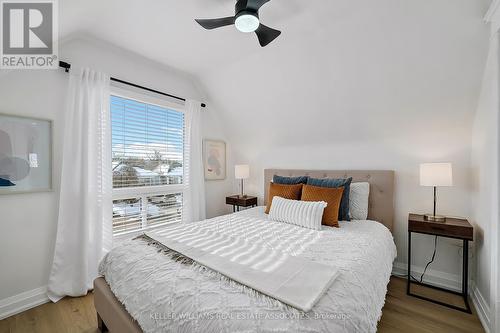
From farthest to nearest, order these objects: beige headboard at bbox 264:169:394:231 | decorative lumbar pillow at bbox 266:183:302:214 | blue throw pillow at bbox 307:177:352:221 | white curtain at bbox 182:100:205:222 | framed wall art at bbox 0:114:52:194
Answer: white curtain at bbox 182:100:205:222
decorative lumbar pillow at bbox 266:183:302:214
beige headboard at bbox 264:169:394:231
blue throw pillow at bbox 307:177:352:221
framed wall art at bbox 0:114:52:194

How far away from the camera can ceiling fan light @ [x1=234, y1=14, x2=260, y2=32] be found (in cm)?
155

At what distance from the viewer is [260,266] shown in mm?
1324

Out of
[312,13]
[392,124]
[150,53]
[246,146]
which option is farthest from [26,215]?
[392,124]

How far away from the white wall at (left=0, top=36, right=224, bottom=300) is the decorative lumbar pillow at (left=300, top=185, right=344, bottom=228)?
8.58 ft

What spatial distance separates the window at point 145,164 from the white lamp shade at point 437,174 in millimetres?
2998

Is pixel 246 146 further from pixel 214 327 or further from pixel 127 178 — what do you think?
pixel 214 327

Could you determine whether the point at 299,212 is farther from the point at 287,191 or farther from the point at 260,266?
the point at 260,266

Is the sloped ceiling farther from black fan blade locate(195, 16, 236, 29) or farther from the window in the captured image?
the window

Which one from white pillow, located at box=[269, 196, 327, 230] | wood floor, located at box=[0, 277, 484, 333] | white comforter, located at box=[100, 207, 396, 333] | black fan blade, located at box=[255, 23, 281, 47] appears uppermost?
black fan blade, located at box=[255, 23, 281, 47]

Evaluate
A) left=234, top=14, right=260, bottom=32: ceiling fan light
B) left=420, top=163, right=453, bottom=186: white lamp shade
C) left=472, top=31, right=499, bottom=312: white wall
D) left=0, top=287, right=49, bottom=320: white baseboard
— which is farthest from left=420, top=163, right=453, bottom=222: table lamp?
left=0, top=287, right=49, bottom=320: white baseboard

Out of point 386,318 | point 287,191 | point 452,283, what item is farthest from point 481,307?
point 287,191

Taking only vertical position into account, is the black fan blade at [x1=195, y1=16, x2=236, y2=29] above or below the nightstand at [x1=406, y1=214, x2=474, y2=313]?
above

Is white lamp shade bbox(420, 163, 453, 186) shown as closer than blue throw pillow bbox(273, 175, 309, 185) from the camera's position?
Yes

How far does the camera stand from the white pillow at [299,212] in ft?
7.23
